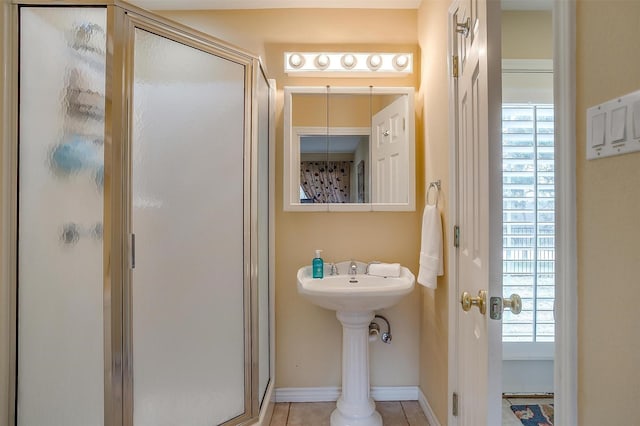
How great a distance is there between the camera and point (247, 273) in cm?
161

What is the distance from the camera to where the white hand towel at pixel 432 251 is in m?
1.57

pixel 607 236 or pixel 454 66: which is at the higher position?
pixel 454 66

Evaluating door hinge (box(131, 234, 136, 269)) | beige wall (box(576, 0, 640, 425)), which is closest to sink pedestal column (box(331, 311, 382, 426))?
door hinge (box(131, 234, 136, 269))

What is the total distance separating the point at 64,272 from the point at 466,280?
61.2 inches

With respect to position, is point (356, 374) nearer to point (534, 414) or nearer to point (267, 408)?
point (267, 408)

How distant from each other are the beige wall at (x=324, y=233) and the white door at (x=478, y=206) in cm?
65

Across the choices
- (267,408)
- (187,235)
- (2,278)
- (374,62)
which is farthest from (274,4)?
(267,408)

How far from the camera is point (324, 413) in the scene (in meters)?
1.91

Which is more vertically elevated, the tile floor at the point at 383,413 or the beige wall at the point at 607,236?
the beige wall at the point at 607,236

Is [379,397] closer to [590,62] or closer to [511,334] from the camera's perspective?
[511,334]

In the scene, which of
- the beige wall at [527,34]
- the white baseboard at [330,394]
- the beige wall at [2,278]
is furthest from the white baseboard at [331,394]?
the beige wall at [527,34]

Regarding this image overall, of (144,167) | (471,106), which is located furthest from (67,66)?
(471,106)

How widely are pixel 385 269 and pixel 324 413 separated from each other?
0.93 meters

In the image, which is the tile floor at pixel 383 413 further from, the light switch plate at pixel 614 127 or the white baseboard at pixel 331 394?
the light switch plate at pixel 614 127
